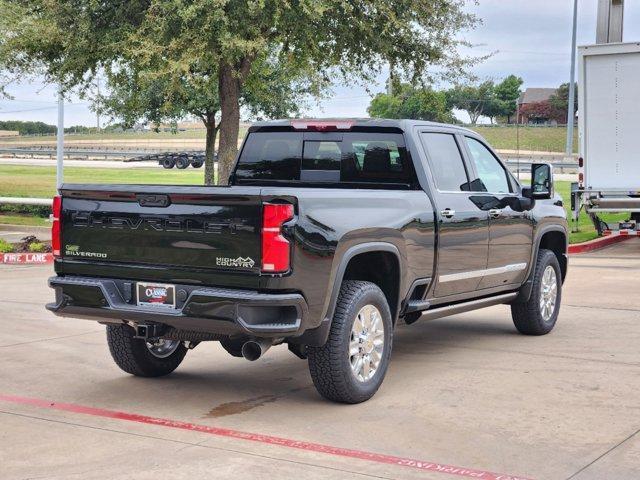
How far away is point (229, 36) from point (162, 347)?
10.8 m

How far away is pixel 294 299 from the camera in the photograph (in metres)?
6.39

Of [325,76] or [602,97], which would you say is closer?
[602,97]

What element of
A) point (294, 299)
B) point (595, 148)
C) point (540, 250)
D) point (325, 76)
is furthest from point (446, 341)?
point (325, 76)

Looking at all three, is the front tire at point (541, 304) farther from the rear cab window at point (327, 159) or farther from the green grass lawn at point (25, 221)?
the green grass lawn at point (25, 221)

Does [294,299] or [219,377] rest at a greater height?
[294,299]

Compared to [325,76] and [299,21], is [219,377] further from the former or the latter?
[325,76]

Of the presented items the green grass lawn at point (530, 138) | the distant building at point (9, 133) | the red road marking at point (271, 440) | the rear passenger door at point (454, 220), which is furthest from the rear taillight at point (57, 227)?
the distant building at point (9, 133)

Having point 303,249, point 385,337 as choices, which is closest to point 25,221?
point 385,337

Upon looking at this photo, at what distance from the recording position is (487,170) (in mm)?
9258

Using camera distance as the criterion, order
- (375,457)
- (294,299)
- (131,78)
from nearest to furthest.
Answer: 1. (375,457)
2. (294,299)
3. (131,78)

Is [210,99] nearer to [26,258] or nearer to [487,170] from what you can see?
[26,258]

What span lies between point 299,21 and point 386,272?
1245cm

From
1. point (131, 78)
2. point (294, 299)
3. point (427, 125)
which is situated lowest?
point (294, 299)

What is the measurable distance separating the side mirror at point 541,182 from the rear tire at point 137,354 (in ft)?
11.4
